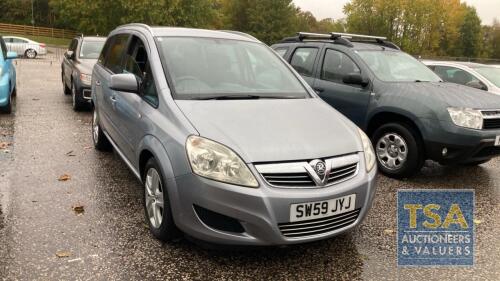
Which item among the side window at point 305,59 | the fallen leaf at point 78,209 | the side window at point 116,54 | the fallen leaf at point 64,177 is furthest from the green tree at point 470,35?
the fallen leaf at point 78,209

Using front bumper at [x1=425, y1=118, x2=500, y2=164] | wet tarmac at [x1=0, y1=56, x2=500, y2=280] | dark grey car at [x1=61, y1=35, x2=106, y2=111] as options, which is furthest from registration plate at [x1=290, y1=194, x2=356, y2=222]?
dark grey car at [x1=61, y1=35, x2=106, y2=111]

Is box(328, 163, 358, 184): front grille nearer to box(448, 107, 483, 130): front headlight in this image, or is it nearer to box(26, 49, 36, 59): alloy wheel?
box(448, 107, 483, 130): front headlight

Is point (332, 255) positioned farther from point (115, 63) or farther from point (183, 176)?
point (115, 63)

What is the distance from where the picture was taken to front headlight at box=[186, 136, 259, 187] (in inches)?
114

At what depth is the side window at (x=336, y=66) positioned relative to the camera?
618cm

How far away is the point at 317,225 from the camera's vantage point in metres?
3.06

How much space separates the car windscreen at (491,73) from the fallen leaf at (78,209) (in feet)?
27.0

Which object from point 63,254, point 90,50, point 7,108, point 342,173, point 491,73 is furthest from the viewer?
point 90,50

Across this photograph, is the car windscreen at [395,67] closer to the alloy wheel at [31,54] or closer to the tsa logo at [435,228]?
the tsa logo at [435,228]

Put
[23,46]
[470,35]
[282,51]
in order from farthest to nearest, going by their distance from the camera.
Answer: [470,35], [23,46], [282,51]

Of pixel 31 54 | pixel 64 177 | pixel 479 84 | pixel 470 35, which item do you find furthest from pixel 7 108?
pixel 470 35

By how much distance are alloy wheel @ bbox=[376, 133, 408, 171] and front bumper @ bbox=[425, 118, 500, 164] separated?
327 millimetres

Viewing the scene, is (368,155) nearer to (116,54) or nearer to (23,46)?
(116,54)

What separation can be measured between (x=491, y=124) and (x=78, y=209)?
15.3 feet
